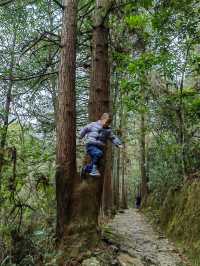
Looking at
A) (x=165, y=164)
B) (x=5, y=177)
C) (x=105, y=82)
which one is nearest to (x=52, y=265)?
(x=5, y=177)

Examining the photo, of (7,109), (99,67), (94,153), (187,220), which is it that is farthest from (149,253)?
(7,109)

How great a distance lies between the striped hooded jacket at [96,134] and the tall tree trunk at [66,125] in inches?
15.0

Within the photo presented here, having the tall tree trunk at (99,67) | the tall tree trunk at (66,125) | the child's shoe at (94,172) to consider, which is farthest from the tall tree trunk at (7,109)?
the child's shoe at (94,172)

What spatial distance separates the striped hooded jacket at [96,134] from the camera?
7.20 meters

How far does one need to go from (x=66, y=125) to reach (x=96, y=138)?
0.69m

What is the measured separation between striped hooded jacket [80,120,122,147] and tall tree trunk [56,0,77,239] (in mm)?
380

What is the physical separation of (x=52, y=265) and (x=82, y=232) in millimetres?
833

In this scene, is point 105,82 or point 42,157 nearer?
point 105,82

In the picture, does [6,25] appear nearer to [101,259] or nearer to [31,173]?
[31,173]

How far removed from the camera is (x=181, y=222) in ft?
32.4

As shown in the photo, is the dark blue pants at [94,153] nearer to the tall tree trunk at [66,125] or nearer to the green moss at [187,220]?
the tall tree trunk at [66,125]

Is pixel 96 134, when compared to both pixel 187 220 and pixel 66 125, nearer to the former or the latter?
pixel 66 125

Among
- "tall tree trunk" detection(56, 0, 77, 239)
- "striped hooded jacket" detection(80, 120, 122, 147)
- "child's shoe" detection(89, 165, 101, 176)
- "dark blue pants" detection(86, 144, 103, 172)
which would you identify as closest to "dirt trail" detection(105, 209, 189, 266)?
"tall tree trunk" detection(56, 0, 77, 239)

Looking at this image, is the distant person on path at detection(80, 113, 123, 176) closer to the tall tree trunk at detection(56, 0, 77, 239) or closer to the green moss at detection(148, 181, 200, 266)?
the tall tree trunk at detection(56, 0, 77, 239)
